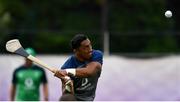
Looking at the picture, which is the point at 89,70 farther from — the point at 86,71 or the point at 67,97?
the point at 67,97

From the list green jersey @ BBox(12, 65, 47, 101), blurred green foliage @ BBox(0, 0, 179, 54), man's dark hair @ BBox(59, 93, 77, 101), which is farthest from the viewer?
blurred green foliage @ BBox(0, 0, 179, 54)

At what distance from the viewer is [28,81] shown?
14414mm

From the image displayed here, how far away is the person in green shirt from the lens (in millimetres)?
14289

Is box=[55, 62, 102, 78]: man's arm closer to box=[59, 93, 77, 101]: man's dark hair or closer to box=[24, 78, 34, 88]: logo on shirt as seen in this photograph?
box=[59, 93, 77, 101]: man's dark hair

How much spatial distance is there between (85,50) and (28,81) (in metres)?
4.78

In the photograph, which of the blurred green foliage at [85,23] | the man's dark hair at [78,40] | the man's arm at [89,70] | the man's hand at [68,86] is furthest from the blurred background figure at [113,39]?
the man's hand at [68,86]

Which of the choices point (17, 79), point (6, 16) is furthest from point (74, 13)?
point (17, 79)

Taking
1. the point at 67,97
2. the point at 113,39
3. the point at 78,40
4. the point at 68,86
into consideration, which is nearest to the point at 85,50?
the point at 78,40

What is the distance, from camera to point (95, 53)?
1005cm

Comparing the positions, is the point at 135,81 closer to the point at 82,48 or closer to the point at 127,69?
the point at 127,69

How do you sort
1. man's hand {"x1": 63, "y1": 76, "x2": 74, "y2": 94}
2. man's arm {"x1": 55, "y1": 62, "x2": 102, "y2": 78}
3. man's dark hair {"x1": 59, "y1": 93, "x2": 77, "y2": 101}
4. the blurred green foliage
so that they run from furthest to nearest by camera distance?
the blurred green foliage
man's arm {"x1": 55, "y1": 62, "x2": 102, "y2": 78}
man's hand {"x1": 63, "y1": 76, "x2": 74, "y2": 94}
man's dark hair {"x1": 59, "y1": 93, "x2": 77, "y2": 101}

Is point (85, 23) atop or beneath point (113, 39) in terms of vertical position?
beneath

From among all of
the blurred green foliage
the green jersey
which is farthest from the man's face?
the blurred green foliage

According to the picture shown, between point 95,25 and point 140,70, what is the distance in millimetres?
8822
